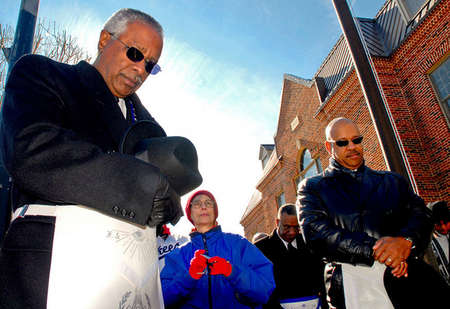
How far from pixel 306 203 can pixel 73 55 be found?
26.8 ft

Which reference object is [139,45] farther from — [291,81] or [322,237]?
[291,81]

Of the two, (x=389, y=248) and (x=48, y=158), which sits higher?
(x=48, y=158)

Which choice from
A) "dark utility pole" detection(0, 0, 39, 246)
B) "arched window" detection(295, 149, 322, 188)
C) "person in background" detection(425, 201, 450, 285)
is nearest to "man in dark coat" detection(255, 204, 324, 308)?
"person in background" detection(425, 201, 450, 285)

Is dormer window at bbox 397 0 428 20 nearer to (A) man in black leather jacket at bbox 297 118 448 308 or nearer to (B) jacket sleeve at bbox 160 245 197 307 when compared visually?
(A) man in black leather jacket at bbox 297 118 448 308

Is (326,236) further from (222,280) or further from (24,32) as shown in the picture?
(24,32)

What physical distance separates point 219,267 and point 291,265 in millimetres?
2005

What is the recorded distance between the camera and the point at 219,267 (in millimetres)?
2410

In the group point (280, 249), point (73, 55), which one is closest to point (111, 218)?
point (280, 249)

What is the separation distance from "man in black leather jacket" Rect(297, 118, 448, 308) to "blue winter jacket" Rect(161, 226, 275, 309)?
595mm

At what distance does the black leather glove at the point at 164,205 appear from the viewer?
1.01 metres

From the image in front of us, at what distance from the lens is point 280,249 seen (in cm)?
430

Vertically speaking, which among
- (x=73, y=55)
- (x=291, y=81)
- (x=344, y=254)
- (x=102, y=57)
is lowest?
(x=344, y=254)

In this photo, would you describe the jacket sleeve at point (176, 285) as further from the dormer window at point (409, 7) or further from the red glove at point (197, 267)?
the dormer window at point (409, 7)

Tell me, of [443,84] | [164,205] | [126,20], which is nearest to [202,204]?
[126,20]
